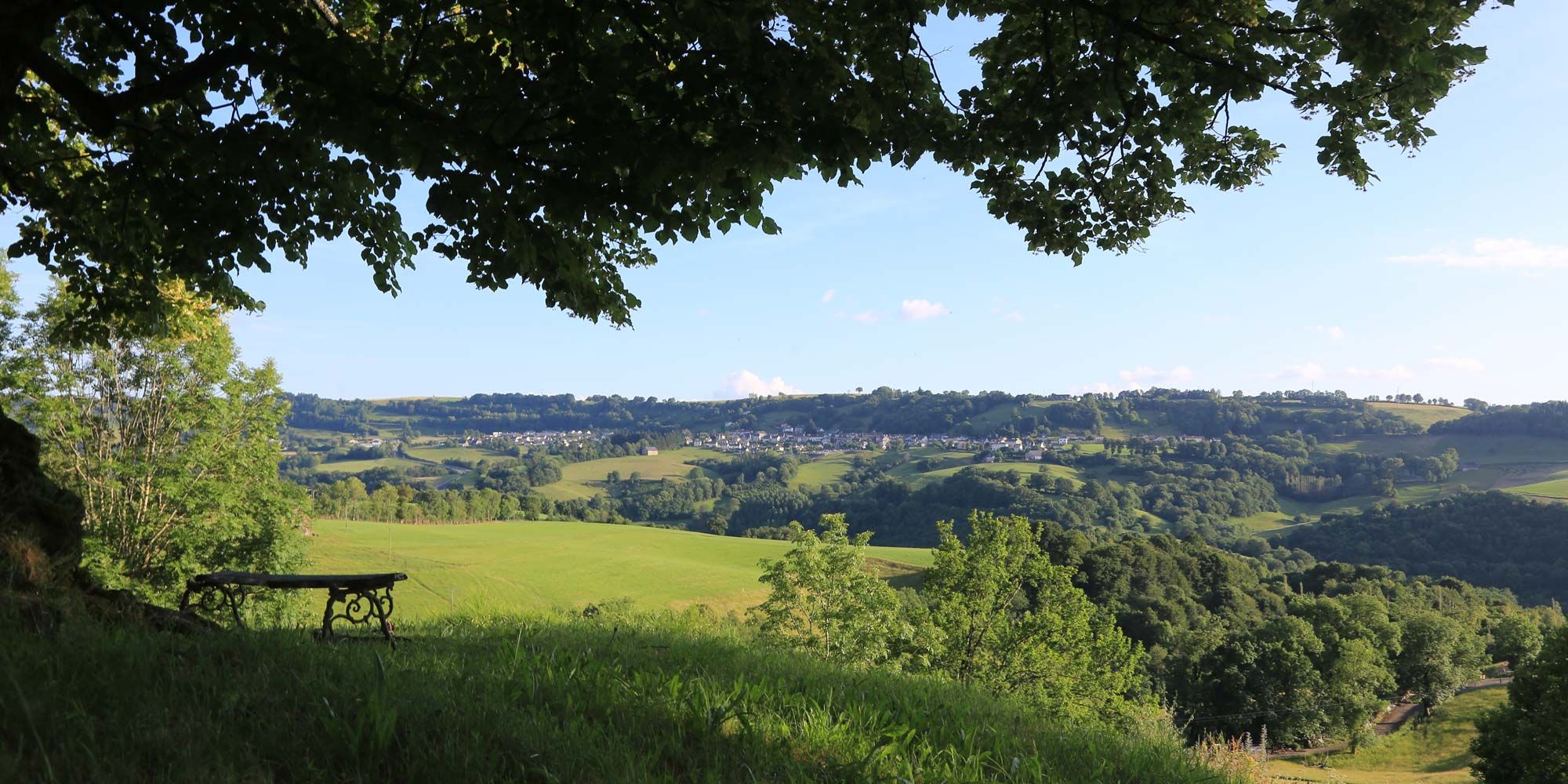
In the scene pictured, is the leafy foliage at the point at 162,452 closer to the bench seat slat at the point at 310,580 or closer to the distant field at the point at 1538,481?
the bench seat slat at the point at 310,580

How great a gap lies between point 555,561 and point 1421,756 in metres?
73.1

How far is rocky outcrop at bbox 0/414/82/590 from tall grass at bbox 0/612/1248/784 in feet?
4.11

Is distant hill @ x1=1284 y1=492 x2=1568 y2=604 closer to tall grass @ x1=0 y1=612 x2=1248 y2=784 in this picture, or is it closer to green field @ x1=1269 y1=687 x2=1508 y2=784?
green field @ x1=1269 y1=687 x2=1508 y2=784

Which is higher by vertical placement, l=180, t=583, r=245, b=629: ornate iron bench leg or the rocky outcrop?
the rocky outcrop

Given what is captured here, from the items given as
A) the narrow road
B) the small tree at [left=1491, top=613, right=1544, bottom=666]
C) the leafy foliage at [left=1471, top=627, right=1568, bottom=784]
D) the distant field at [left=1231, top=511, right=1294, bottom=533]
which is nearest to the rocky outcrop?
the leafy foliage at [left=1471, top=627, right=1568, bottom=784]

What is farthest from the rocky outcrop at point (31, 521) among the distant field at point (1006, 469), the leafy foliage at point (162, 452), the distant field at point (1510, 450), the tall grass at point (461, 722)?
the distant field at point (1510, 450)

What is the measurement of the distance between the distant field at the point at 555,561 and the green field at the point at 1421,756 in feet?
143

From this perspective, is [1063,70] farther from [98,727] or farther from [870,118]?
[98,727]

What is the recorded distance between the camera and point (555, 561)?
279 feet

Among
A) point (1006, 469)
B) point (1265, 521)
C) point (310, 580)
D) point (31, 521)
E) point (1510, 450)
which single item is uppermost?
point (31, 521)

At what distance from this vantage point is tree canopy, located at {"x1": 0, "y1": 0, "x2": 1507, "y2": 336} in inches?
238

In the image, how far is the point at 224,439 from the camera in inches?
1216

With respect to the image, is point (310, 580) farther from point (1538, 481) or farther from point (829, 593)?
point (1538, 481)

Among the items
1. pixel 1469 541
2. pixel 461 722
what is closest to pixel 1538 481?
pixel 1469 541
